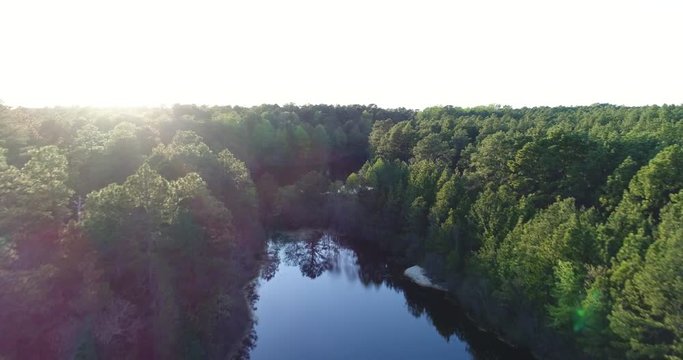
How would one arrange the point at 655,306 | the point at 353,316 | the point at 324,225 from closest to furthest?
the point at 655,306 < the point at 353,316 < the point at 324,225

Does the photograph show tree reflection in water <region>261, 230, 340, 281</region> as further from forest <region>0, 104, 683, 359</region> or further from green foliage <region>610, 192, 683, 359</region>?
green foliage <region>610, 192, 683, 359</region>

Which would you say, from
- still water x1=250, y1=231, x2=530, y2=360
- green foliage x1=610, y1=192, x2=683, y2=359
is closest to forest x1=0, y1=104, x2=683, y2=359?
green foliage x1=610, y1=192, x2=683, y2=359

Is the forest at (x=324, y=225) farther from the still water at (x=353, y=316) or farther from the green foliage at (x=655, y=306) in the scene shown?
the still water at (x=353, y=316)

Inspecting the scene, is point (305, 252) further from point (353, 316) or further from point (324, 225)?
point (353, 316)

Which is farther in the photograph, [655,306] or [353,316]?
[353,316]

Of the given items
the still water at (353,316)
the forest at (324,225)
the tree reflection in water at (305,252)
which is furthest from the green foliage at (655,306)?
the tree reflection in water at (305,252)

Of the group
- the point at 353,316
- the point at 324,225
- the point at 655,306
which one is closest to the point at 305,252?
the point at 324,225

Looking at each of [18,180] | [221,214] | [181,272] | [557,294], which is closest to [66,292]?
[18,180]

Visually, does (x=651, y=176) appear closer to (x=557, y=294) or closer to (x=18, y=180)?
(x=557, y=294)
